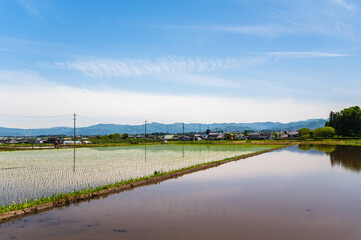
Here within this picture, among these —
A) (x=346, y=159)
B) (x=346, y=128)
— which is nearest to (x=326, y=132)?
(x=346, y=128)

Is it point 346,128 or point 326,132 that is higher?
point 346,128

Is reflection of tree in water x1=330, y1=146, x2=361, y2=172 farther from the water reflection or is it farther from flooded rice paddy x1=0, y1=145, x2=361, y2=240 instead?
flooded rice paddy x1=0, y1=145, x2=361, y2=240

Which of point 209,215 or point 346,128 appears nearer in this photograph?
point 209,215

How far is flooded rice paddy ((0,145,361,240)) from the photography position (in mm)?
6602

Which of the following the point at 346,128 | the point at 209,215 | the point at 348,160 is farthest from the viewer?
the point at 346,128

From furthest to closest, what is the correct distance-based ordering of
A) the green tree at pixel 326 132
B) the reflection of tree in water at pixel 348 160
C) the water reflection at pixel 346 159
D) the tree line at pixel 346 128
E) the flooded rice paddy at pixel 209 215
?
the green tree at pixel 326 132, the tree line at pixel 346 128, the water reflection at pixel 346 159, the reflection of tree in water at pixel 348 160, the flooded rice paddy at pixel 209 215

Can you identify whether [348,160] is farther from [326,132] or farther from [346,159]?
[326,132]

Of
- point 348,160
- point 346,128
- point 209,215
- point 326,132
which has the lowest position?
point 348,160

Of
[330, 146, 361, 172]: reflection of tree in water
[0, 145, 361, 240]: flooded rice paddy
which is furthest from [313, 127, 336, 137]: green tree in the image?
[0, 145, 361, 240]: flooded rice paddy

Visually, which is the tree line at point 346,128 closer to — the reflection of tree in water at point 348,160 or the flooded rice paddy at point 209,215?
the reflection of tree in water at point 348,160

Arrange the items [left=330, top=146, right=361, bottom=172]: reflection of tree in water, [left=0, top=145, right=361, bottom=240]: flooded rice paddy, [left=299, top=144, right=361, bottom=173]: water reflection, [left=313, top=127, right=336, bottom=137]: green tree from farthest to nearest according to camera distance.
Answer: [left=313, top=127, right=336, bottom=137]: green tree → [left=299, top=144, right=361, bottom=173]: water reflection → [left=330, top=146, right=361, bottom=172]: reflection of tree in water → [left=0, top=145, right=361, bottom=240]: flooded rice paddy

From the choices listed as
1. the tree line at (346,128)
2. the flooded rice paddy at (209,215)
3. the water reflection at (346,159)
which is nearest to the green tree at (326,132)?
the tree line at (346,128)

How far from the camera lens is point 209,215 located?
26.3 ft

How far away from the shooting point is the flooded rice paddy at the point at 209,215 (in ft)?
21.7
